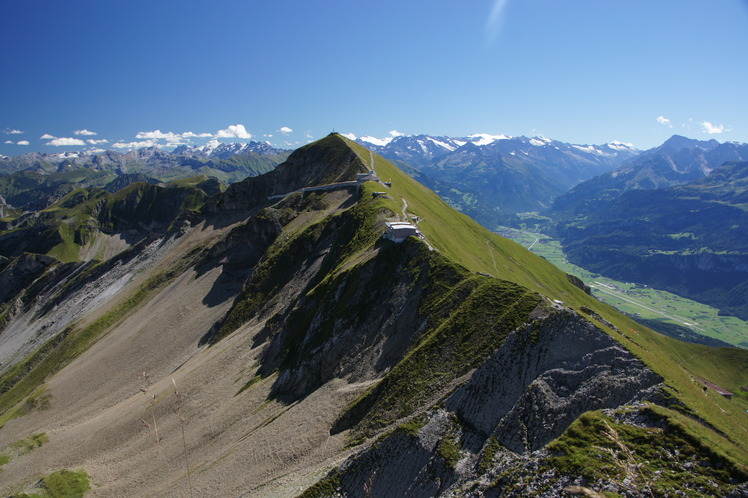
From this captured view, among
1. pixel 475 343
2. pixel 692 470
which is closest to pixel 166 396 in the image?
pixel 475 343

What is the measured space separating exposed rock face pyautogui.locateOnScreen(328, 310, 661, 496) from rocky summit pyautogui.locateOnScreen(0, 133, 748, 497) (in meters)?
0.15

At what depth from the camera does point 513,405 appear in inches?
1357

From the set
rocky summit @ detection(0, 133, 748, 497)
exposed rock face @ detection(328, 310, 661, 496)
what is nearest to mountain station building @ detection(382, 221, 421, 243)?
rocky summit @ detection(0, 133, 748, 497)

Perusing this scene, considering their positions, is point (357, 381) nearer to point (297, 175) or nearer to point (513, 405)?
point (513, 405)

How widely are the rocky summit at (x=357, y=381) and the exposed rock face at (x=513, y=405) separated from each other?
0.50ft

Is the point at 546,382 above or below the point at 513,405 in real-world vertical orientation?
above

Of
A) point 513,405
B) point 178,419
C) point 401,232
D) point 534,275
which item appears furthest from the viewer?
point 534,275

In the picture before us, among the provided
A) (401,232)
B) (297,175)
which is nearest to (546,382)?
(401,232)

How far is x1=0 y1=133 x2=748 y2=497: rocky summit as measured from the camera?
87.0ft

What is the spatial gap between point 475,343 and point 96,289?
650 feet

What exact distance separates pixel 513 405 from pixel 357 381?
2882 cm

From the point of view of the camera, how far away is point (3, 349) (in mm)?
171500

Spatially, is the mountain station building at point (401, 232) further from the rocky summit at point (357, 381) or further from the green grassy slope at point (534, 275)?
the green grassy slope at point (534, 275)

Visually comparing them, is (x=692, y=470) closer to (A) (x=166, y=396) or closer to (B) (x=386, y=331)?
(B) (x=386, y=331)
